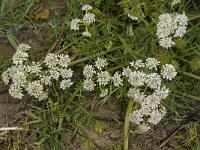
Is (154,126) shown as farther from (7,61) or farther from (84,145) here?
(7,61)

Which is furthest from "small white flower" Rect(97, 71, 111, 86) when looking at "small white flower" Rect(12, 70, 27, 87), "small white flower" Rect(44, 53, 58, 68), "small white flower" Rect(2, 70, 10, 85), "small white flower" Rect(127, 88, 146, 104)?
"small white flower" Rect(2, 70, 10, 85)

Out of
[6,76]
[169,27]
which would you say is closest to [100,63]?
[169,27]

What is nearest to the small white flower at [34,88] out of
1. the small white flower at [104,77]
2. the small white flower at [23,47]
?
the small white flower at [23,47]

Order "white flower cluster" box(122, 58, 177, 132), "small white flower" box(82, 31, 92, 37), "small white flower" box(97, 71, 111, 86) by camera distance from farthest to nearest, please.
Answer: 1. "small white flower" box(82, 31, 92, 37)
2. "small white flower" box(97, 71, 111, 86)
3. "white flower cluster" box(122, 58, 177, 132)

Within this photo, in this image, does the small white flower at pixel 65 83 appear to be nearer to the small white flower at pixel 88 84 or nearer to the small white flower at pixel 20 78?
the small white flower at pixel 88 84

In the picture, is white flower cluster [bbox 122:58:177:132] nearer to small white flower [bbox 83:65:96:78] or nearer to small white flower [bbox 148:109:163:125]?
small white flower [bbox 148:109:163:125]

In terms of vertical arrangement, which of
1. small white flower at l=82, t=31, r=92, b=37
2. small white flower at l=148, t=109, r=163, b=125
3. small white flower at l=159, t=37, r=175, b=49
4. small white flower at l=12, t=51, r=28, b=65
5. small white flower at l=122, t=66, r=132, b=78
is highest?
small white flower at l=82, t=31, r=92, b=37
